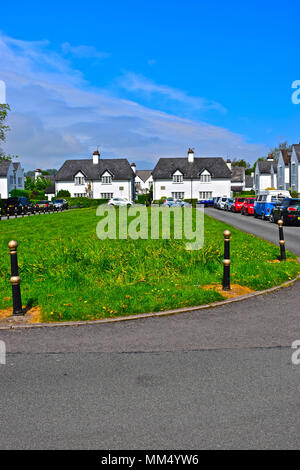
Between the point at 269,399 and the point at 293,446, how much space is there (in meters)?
0.77

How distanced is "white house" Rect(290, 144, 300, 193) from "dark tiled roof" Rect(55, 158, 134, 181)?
3010cm

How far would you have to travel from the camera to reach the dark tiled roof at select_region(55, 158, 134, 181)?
267ft

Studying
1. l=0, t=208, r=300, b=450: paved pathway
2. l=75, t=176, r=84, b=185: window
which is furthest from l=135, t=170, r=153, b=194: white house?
l=0, t=208, r=300, b=450: paved pathway

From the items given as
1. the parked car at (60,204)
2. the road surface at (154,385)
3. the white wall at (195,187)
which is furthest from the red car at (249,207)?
the white wall at (195,187)

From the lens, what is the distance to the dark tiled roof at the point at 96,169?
3204 inches

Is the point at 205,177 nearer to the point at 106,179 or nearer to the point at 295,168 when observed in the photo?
the point at 106,179

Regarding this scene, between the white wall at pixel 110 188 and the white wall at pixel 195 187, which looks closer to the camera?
the white wall at pixel 195 187

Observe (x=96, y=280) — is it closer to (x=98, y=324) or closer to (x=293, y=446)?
(x=98, y=324)

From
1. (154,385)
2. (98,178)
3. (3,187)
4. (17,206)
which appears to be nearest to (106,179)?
(98,178)

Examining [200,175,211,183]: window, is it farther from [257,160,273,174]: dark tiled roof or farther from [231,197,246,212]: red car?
[231,197,246,212]: red car

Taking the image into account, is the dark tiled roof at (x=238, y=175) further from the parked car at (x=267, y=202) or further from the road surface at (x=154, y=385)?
the road surface at (x=154, y=385)

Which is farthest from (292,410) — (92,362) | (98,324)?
(98,324)

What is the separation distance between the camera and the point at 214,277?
9.35 m
